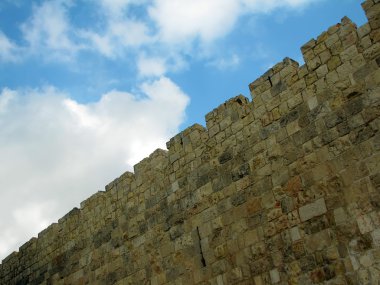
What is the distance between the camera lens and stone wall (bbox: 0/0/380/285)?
5215 mm

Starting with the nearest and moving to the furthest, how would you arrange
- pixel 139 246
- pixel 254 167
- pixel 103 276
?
1. pixel 254 167
2. pixel 139 246
3. pixel 103 276

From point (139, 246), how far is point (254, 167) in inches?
106

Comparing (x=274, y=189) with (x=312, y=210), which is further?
(x=274, y=189)

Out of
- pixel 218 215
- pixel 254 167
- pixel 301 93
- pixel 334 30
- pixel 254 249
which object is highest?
pixel 334 30

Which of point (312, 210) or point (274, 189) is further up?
point (274, 189)

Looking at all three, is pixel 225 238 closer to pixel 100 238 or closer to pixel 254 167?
pixel 254 167

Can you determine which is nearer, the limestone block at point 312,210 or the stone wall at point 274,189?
the stone wall at point 274,189

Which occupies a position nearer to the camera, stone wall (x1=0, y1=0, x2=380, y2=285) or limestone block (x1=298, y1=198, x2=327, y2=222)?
stone wall (x1=0, y1=0, x2=380, y2=285)

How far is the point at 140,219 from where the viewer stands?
8.07 meters

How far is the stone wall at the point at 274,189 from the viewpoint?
5.21 metres

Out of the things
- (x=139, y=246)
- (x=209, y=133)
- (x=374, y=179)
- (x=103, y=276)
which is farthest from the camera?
(x=103, y=276)

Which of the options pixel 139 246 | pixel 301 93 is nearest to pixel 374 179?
pixel 301 93

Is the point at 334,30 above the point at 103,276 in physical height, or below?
above

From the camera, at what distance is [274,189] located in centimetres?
604
